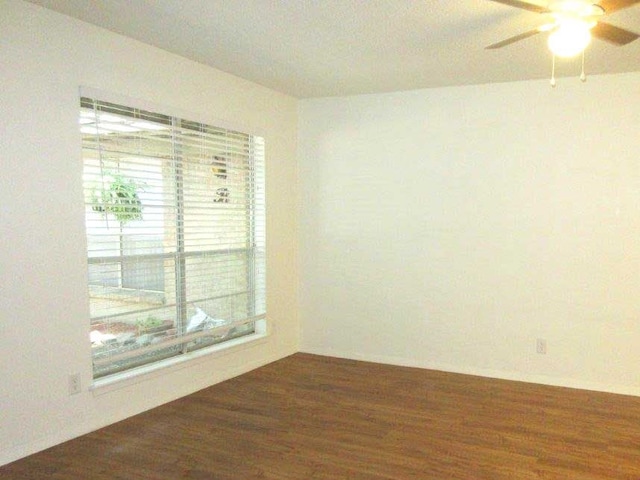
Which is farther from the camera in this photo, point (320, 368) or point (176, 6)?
point (320, 368)

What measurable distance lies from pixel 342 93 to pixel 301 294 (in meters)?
2.05

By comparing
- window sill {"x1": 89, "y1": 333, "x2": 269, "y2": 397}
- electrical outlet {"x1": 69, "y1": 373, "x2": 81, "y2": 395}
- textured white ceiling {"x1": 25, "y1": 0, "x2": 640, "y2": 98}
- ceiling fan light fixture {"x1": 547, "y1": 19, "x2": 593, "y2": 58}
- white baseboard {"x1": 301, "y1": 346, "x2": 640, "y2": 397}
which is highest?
textured white ceiling {"x1": 25, "y1": 0, "x2": 640, "y2": 98}

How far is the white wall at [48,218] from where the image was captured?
2.78m

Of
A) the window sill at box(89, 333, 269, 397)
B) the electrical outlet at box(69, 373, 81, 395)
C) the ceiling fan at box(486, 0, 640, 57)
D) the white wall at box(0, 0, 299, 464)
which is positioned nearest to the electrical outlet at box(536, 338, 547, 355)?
the window sill at box(89, 333, 269, 397)

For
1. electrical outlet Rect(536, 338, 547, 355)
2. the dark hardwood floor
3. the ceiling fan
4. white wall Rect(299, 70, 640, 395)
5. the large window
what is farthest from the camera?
electrical outlet Rect(536, 338, 547, 355)

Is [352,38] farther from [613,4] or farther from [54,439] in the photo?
[54,439]

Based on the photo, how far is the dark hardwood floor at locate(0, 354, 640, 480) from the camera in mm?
2760

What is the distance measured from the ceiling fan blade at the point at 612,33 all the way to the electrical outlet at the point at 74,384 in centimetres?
346

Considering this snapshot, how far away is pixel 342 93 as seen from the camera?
4.79 meters

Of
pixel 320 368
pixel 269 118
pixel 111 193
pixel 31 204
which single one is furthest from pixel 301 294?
pixel 31 204

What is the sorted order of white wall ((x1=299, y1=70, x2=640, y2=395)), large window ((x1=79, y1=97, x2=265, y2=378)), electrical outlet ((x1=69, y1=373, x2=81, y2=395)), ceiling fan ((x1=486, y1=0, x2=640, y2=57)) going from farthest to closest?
white wall ((x1=299, y1=70, x2=640, y2=395)) < large window ((x1=79, y1=97, x2=265, y2=378)) < electrical outlet ((x1=69, y1=373, x2=81, y2=395)) < ceiling fan ((x1=486, y1=0, x2=640, y2=57))

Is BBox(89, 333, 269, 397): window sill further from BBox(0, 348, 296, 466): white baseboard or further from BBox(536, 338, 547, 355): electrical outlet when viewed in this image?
BBox(536, 338, 547, 355): electrical outlet

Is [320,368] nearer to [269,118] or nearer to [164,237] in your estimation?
[164,237]

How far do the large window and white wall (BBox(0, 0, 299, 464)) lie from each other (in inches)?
6.6
